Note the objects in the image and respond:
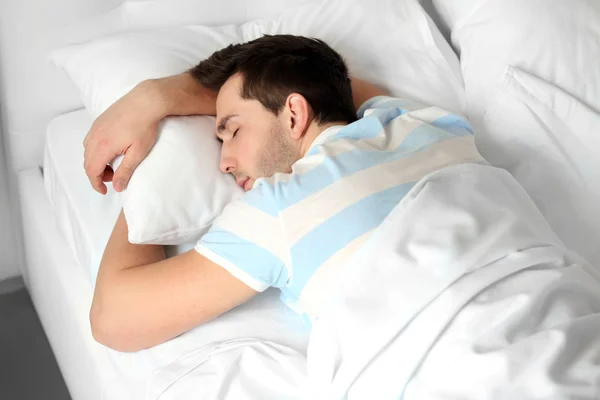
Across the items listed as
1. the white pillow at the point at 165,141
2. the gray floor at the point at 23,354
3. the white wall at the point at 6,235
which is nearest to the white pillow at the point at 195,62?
the white pillow at the point at 165,141

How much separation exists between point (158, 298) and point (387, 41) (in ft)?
2.56

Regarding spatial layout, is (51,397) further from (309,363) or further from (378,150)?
(378,150)

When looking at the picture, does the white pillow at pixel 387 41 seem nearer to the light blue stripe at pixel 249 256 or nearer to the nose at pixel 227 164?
the nose at pixel 227 164

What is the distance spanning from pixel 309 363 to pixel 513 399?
25cm

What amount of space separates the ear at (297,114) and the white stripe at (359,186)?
202 mm

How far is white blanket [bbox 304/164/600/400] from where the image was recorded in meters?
0.66

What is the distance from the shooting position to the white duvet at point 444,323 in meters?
0.67

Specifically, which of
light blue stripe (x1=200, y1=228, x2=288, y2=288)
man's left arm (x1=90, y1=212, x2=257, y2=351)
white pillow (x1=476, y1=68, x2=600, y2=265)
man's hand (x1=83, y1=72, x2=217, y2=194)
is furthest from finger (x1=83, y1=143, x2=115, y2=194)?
white pillow (x1=476, y1=68, x2=600, y2=265)

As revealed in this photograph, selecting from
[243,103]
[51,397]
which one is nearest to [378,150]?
[243,103]

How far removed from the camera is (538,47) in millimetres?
1233

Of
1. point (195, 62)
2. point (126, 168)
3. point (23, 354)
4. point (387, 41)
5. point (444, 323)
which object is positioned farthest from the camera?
point (23, 354)

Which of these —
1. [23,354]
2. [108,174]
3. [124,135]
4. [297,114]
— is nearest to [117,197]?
[108,174]

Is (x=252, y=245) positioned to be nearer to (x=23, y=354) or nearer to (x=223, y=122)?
(x=223, y=122)

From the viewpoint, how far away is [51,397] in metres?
1.35
